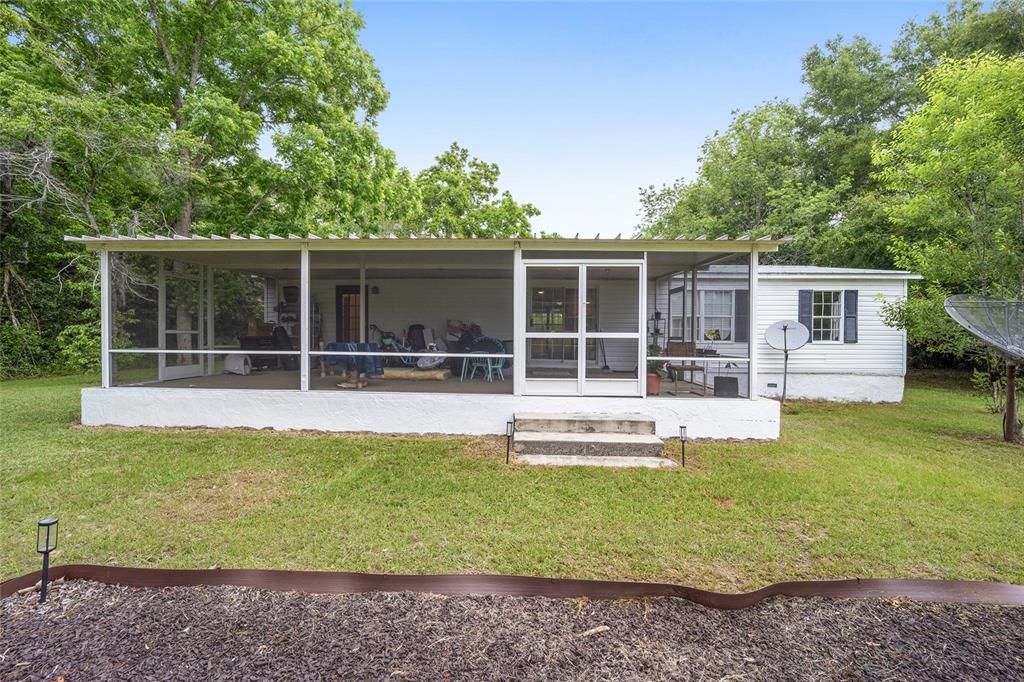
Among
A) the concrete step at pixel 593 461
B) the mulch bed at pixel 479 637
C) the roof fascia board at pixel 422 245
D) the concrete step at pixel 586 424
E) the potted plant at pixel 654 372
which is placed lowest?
the mulch bed at pixel 479 637

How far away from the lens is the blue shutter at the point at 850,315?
1027cm

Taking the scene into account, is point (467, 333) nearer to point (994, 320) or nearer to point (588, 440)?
point (588, 440)

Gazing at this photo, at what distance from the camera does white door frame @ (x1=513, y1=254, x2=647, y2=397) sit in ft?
20.5

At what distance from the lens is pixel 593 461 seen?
17.4 ft

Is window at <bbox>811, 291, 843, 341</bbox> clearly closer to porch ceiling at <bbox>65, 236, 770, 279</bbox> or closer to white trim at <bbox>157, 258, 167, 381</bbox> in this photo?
porch ceiling at <bbox>65, 236, 770, 279</bbox>

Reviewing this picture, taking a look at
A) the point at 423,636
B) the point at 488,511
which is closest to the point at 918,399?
the point at 488,511

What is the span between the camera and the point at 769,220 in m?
16.5

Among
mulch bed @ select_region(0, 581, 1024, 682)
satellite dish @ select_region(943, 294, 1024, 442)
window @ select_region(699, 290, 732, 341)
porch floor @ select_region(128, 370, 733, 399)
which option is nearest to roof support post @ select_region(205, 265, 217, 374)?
porch floor @ select_region(128, 370, 733, 399)

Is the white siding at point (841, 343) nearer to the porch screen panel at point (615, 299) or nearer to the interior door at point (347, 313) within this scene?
the porch screen panel at point (615, 299)

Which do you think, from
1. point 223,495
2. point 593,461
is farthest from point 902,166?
point 223,495

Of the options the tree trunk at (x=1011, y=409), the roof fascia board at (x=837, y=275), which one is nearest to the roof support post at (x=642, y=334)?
the tree trunk at (x=1011, y=409)

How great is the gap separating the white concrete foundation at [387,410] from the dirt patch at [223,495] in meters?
1.68

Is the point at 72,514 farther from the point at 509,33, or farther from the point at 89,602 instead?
the point at 509,33

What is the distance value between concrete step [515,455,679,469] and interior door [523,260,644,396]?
1.20 metres
